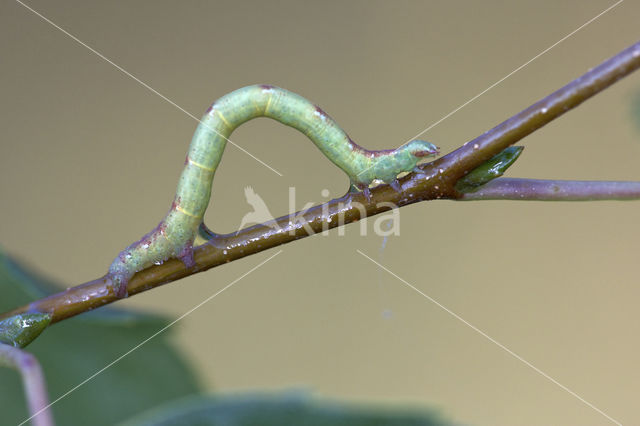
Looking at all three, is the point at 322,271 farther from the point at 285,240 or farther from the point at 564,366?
the point at 285,240

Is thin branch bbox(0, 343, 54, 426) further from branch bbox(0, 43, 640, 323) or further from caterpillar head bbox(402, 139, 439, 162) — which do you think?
caterpillar head bbox(402, 139, 439, 162)

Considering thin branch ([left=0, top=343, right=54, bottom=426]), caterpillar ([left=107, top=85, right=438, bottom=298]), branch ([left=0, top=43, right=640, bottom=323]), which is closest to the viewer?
thin branch ([left=0, top=343, right=54, bottom=426])

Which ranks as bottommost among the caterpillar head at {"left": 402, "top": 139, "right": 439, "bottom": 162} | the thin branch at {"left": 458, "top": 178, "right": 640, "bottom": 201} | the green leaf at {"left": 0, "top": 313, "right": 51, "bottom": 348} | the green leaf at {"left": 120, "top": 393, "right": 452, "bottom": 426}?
the green leaf at {"left": 120, "top": 393, "right": 452, "bottom": 426}

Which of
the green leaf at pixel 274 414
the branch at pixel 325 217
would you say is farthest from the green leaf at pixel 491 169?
the green leaf at pixel 274 414

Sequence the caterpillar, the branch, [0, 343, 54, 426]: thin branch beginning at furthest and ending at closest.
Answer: the caterpillar
the branch
[0, 343, 54, 426]: thin branch

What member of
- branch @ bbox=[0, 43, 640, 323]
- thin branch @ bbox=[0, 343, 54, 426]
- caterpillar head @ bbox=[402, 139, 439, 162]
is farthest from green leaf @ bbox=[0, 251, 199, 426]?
caterpillar head @ bbox=[402, 139, 439, 162]

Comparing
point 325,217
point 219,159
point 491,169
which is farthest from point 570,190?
point 219,159

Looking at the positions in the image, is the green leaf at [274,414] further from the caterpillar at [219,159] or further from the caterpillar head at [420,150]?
the caterpillar head at [420,150]

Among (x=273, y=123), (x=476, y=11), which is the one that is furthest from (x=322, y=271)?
(x=476, y=11)
